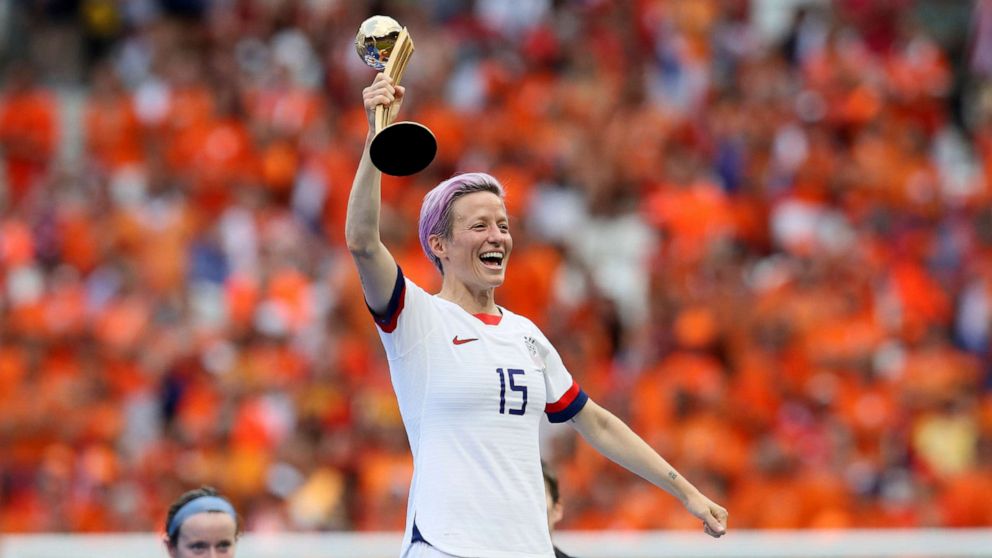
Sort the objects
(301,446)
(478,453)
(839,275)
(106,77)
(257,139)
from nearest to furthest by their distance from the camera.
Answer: (478,453), (301,446), (839,275), (257,139), (106,77)

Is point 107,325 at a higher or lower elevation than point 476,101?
lower

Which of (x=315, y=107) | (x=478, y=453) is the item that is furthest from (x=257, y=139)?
(x=478, y=453)

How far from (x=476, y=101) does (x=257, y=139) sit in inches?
70.0

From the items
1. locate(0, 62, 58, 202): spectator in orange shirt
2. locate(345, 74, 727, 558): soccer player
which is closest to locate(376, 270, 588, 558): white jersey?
locate(345, 74, 727, 558): soccer player

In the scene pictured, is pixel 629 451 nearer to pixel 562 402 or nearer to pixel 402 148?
pixel 562 402

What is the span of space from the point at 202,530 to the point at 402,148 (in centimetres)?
196

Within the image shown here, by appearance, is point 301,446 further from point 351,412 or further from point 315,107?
point 315,107

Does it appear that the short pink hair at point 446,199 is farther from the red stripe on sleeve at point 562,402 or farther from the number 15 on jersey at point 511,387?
the red stripe on sleeve at point 562,402

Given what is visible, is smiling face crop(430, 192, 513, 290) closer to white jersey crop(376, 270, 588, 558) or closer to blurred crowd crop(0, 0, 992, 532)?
white jersey crop(376, 270, 588, 558)

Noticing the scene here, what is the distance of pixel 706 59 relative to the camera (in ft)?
44.8

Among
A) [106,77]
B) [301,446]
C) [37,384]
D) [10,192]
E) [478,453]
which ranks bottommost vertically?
[478,453]

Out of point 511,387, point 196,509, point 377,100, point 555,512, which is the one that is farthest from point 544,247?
point 377,100

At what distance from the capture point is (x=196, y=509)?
5.86 meters

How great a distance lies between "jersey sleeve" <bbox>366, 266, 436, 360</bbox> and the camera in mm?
4695
